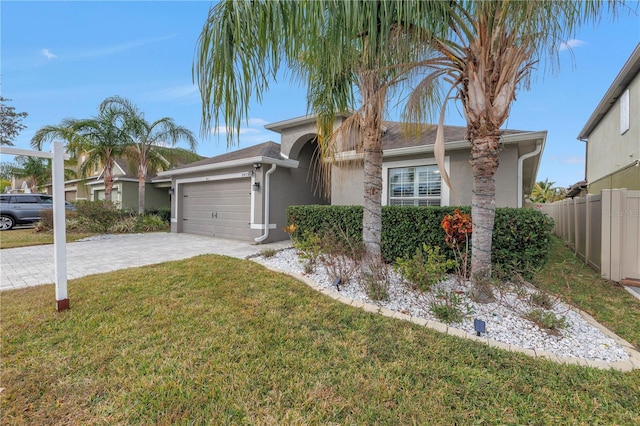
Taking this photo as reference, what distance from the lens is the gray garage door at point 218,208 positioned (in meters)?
10.7

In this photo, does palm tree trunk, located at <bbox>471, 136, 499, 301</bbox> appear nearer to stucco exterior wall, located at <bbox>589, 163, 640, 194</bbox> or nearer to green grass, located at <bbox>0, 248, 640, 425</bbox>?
green grass, located at <bbox>0, 248, 640, 425</bbox>

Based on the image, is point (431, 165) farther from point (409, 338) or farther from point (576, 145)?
point (576, 145)

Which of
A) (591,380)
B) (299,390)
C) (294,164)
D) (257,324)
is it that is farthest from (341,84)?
(294,164)

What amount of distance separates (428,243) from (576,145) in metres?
19.8

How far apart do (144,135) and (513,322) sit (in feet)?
54.6

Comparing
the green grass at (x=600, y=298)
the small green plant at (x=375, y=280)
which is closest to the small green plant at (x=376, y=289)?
the small green plant at (x=375, y=280)

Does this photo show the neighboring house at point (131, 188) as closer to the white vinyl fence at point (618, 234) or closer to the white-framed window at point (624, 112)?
the white vinyl fence at point (618, 234)

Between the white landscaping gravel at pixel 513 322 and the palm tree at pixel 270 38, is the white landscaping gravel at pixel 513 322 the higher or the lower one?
the lower one

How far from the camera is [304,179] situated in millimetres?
11938

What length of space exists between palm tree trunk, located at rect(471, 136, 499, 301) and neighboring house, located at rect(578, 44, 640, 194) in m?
9.23

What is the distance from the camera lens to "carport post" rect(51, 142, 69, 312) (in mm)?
3717

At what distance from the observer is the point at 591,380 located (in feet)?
8.01

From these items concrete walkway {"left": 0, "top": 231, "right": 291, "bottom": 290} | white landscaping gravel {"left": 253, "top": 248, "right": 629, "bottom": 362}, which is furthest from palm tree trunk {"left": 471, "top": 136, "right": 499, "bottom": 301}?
concrete walkway {"left": 0, "top": 231, "right": 291, "bottom": 290}

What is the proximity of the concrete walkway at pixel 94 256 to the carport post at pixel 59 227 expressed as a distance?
2.03 m
